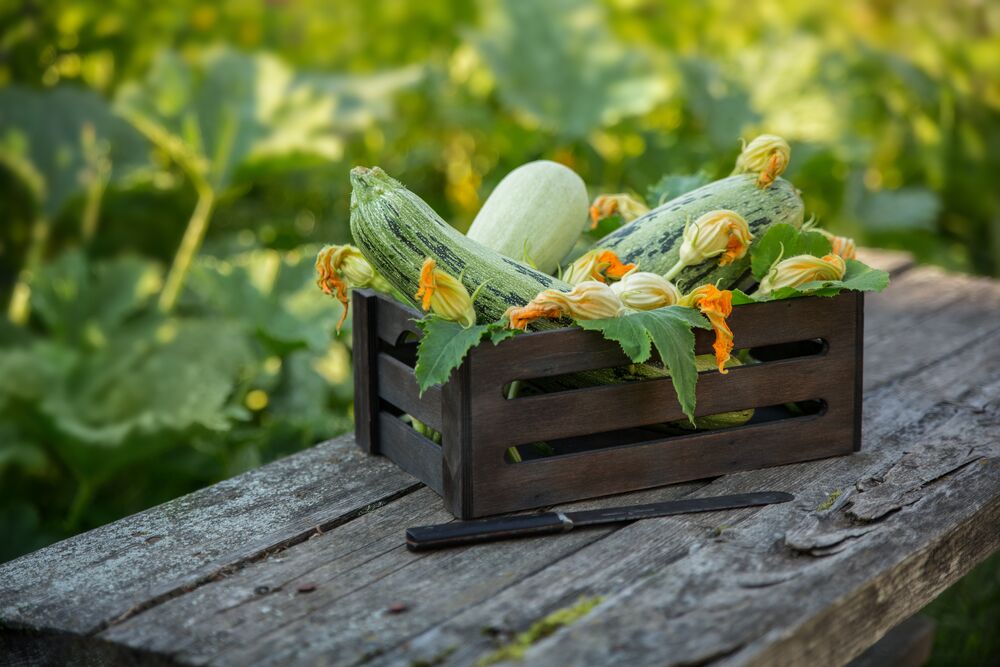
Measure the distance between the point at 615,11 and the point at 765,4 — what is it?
2.01 ft

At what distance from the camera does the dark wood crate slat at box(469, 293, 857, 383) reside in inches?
50.2

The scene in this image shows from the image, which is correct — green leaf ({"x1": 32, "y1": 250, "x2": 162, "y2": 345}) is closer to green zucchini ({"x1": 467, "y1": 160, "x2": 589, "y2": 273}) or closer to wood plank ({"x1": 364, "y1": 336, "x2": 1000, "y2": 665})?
green zucchini ({"x1": 467, "y1": 160, "x2": 589, "y2": 273})

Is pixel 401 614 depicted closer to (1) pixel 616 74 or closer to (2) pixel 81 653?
(2) pixel 81 653

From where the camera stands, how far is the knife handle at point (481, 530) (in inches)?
49.3

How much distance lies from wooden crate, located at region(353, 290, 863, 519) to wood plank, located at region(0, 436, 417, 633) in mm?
87

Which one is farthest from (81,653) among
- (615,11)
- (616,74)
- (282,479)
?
(615,11)

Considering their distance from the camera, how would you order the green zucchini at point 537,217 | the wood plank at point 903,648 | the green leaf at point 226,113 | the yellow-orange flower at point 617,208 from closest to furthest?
the green zucchini at point 537,217
the yellow-orange flower at point 617,208
the wood plank at point 903,648
the green leaf at point 226,113

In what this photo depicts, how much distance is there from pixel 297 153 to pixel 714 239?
195cm

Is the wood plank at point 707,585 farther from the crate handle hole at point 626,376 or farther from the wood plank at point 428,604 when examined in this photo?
the crate handle hole at point 626,376

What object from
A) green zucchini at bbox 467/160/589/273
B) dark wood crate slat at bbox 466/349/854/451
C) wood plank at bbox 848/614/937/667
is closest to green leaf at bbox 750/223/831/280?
dark wood crate slat at bbox 466/349/854/451

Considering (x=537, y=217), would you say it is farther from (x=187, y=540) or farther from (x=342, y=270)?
(x=187, y=540)

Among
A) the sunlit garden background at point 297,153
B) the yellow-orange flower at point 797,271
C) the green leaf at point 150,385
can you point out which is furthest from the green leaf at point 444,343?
the green leaf at point 150,385

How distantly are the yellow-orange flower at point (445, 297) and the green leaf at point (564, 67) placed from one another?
7.82 feet

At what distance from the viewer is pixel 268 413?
8.86ft
